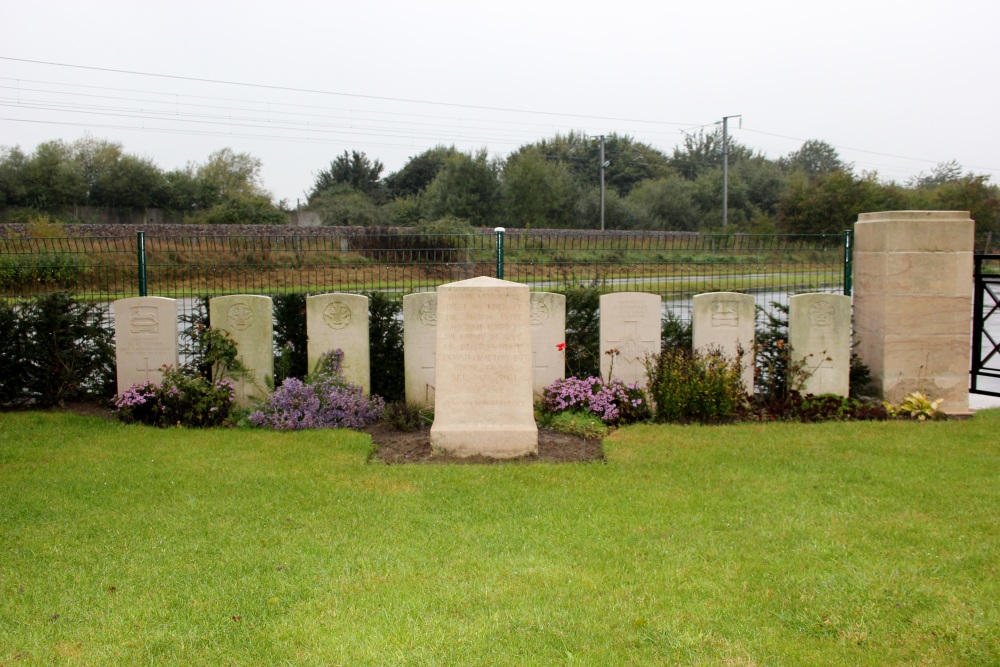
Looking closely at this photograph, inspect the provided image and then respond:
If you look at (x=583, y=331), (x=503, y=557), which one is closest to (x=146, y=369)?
(x=583, y=331)

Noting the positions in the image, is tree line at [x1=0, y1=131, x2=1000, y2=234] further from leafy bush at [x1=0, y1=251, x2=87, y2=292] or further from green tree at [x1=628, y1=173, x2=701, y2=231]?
leafy bush at [x1=0, y1=251, x2=87, y2=292]

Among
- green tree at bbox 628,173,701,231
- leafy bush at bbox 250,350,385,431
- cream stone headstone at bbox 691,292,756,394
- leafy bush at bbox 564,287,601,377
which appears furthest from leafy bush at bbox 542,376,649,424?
green tree at bbox 628,173,701,231

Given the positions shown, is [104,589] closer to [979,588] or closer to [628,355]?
[979,588]

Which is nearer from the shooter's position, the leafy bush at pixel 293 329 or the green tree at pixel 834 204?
the leafy bush at pixel 293 329

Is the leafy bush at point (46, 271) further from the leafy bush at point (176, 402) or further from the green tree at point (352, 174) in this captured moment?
the green tree at point (352, 174)

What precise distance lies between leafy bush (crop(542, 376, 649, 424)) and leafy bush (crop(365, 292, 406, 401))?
1.80 m

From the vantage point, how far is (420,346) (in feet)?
30.1

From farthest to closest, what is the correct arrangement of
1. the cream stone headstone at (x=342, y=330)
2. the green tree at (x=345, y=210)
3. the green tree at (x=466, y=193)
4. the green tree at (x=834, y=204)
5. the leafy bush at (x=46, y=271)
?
1. the green tree at (x=466, y=193)
2. the green tree at (x=345, y=210)
3. the green tree at (x=834, y=204)
4. the leafy bush at (x=46, y=271)
5. the cream stone headstone at (x=342, y=330)

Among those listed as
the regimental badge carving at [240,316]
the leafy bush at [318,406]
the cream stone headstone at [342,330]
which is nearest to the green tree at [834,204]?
the cream stone headstone at [342,330]

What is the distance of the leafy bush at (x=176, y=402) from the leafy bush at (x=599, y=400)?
137 inches

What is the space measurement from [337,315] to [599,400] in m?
3.01

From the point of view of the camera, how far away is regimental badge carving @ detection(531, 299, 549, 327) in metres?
9.25

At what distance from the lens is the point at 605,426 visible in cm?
859

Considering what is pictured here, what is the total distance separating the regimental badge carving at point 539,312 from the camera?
9.25 metres
